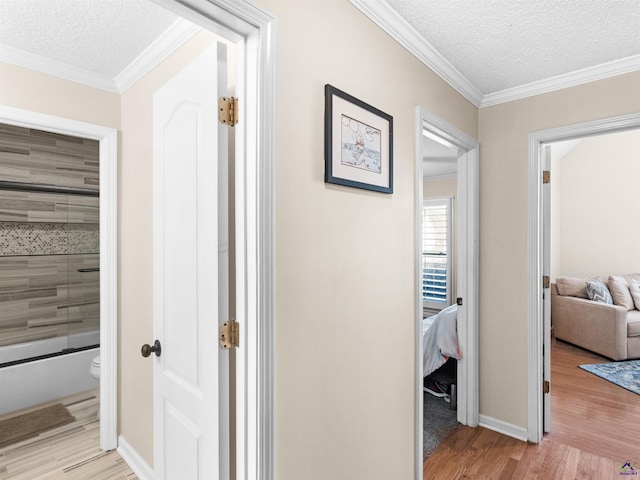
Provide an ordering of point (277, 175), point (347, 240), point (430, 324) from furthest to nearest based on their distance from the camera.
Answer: point (430, 324) < point (347, 240) < point (277, 175)

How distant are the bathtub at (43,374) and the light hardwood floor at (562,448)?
303 centimetres

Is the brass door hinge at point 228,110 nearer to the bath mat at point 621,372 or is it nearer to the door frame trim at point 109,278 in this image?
the door frame trim at point 109,278

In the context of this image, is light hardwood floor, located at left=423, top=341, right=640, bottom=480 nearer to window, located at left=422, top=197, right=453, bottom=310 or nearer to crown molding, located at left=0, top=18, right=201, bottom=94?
window, located at left=422, top=197, right=453, bottom=310

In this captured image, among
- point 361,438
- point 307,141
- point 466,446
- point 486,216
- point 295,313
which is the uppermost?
point 307,141

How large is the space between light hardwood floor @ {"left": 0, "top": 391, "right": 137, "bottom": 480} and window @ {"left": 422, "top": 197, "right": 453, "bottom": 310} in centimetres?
457

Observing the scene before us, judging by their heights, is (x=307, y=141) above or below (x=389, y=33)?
below

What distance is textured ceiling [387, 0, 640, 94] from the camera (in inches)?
63.3

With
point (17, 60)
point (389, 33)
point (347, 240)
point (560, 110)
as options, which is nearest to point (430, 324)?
point (560, 110)

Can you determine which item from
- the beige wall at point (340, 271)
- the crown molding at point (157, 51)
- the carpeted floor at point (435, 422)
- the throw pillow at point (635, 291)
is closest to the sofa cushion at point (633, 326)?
the throw pillow at point (635, 291)

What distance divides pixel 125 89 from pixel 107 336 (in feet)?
5.23

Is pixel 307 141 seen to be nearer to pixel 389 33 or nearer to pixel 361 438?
pixel 389 33

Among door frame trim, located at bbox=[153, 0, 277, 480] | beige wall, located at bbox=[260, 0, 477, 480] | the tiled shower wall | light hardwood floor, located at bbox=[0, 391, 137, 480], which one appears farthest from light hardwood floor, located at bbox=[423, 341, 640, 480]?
the tiled shower wall

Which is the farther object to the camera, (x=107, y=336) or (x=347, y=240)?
(x=107, y=336)

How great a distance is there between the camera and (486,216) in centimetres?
266
